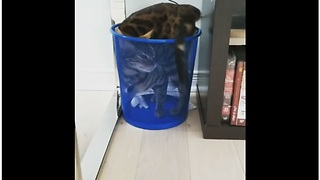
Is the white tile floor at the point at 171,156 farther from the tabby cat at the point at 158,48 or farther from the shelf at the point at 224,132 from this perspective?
the tabby cat at the point at 158,48

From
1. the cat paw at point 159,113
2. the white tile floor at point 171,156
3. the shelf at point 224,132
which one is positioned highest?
the cat paw at point 159,113

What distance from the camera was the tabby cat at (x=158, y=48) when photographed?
100 centimetres

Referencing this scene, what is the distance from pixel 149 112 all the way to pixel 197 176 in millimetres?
348

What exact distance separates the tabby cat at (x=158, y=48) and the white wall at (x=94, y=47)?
123 millimetres

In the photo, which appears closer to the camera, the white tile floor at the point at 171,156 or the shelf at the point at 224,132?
the white tile floor at the point at 171,156

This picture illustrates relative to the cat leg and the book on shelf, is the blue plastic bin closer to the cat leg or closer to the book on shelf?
the cat leg

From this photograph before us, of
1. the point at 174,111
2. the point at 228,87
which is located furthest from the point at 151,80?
the point at 228,87

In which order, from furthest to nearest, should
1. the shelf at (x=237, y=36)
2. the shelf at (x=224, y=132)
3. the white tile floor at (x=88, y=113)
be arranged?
the shelf at (x=224, y=132) < the shelf at (x=237, y=36) < the white tile floor at (x=88, y=113)

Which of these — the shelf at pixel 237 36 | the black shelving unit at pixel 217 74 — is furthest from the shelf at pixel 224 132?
the shelf at pixel 237 36

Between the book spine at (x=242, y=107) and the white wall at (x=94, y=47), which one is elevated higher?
the white wall at (x=94, y=47)

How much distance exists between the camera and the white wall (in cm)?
103

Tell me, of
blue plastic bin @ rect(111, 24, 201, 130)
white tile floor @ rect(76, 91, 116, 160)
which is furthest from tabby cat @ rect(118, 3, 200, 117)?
white tile floor @ rect(76, 91, 116, 160)
